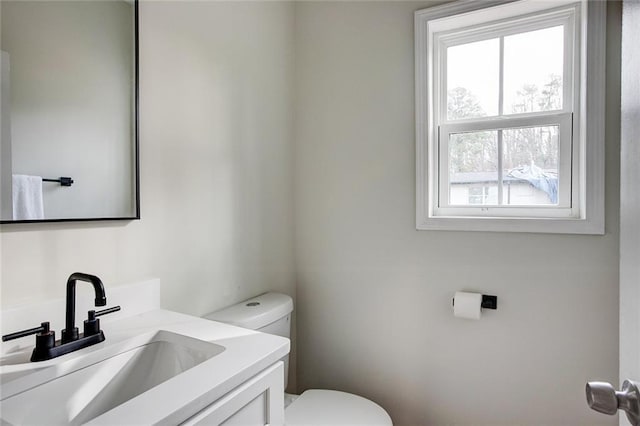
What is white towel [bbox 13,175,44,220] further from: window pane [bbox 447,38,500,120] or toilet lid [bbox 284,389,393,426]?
window pane [bbox 447,38,500,120]

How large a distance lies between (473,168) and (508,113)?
0.87 feet

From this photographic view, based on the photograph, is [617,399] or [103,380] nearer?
[617,399]

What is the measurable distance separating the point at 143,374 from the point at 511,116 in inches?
63.8

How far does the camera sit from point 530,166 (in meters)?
1.53

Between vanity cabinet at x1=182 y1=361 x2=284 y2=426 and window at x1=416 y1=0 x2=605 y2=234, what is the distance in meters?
0.98

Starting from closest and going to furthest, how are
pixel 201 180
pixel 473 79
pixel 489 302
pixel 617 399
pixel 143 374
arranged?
pixel 617 399
pixel 143 374
pixel 201 180
pixel 489 302
pixel 473 79


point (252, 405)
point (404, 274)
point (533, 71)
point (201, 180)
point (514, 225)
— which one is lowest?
point (252, 405)

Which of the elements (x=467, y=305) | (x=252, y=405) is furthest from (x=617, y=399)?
(x=467, y=305)

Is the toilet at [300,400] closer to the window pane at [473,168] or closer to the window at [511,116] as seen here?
the window at [511,116]

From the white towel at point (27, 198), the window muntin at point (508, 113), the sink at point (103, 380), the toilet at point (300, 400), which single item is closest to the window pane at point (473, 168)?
the window muntin at point (508, 113)

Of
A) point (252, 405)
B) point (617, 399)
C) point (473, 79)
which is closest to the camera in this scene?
point (617, 399)

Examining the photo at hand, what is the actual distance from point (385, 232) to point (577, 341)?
2.72 ft

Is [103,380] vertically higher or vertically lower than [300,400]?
higher

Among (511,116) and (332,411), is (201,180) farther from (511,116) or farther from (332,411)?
(511,116)
